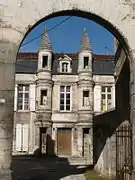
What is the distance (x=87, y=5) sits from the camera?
942 centimetres

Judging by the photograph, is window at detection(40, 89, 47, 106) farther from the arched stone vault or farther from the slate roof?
the arched stone vault

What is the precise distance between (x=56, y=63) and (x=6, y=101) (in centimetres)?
2600

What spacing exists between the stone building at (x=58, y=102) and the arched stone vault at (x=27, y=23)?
22390 millimetres

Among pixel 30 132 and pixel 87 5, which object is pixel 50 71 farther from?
pixel 87 5

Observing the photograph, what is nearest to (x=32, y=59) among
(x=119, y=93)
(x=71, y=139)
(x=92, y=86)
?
(x=92, y=86)

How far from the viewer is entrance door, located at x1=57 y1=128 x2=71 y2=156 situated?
31.9 m

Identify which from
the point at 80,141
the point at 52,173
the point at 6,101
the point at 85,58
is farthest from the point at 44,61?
the point at 6,101

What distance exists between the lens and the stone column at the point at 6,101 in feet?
27.4

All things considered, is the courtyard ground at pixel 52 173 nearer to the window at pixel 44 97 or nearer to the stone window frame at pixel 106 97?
the window at pixel 44 97

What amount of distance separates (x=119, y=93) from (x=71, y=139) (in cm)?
1881

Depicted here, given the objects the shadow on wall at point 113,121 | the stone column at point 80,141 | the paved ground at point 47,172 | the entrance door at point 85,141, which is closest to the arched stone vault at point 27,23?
the shadow on wall at point 113,121

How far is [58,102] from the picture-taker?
32.8 meters

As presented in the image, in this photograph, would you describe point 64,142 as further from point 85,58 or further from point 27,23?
point 27,23

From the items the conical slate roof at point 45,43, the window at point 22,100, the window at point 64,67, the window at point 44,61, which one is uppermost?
the conical slate roof at point 45,43
